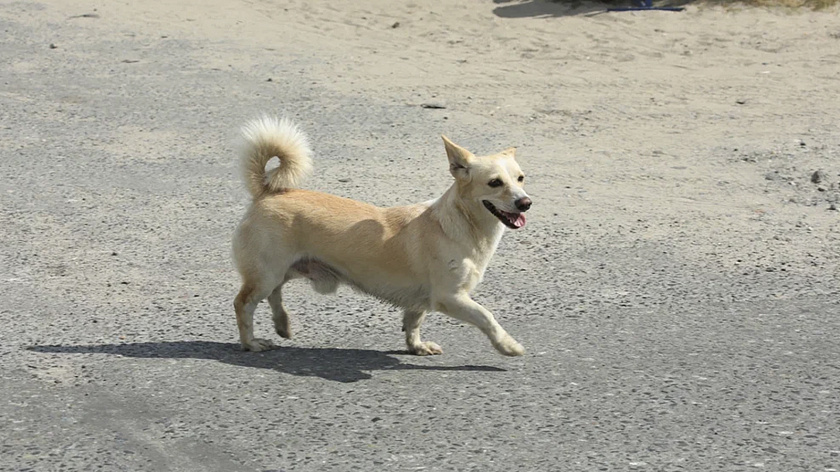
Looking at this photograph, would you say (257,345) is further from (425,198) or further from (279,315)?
(425,198)

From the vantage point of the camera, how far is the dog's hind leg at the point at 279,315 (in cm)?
623

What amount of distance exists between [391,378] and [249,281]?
0.94 meters

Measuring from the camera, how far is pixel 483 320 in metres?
5.73

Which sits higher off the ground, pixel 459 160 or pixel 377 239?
pixel 459 160

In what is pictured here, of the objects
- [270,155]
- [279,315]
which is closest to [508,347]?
[279,315]

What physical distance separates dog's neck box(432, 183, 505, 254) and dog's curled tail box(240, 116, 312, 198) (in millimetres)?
855

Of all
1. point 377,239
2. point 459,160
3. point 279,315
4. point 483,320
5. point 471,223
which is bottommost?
point 279,315

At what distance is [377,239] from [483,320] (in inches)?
28.7

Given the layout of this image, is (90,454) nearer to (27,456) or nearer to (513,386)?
(27,456)

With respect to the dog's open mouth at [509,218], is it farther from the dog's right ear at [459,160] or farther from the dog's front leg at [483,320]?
the dog's front leg at [483,320]

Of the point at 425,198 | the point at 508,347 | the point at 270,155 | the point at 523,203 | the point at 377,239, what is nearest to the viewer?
the point at 523,203

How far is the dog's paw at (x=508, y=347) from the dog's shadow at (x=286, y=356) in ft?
0.33

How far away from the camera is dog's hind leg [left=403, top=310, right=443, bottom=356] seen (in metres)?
6.09

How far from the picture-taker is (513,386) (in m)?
5.54
